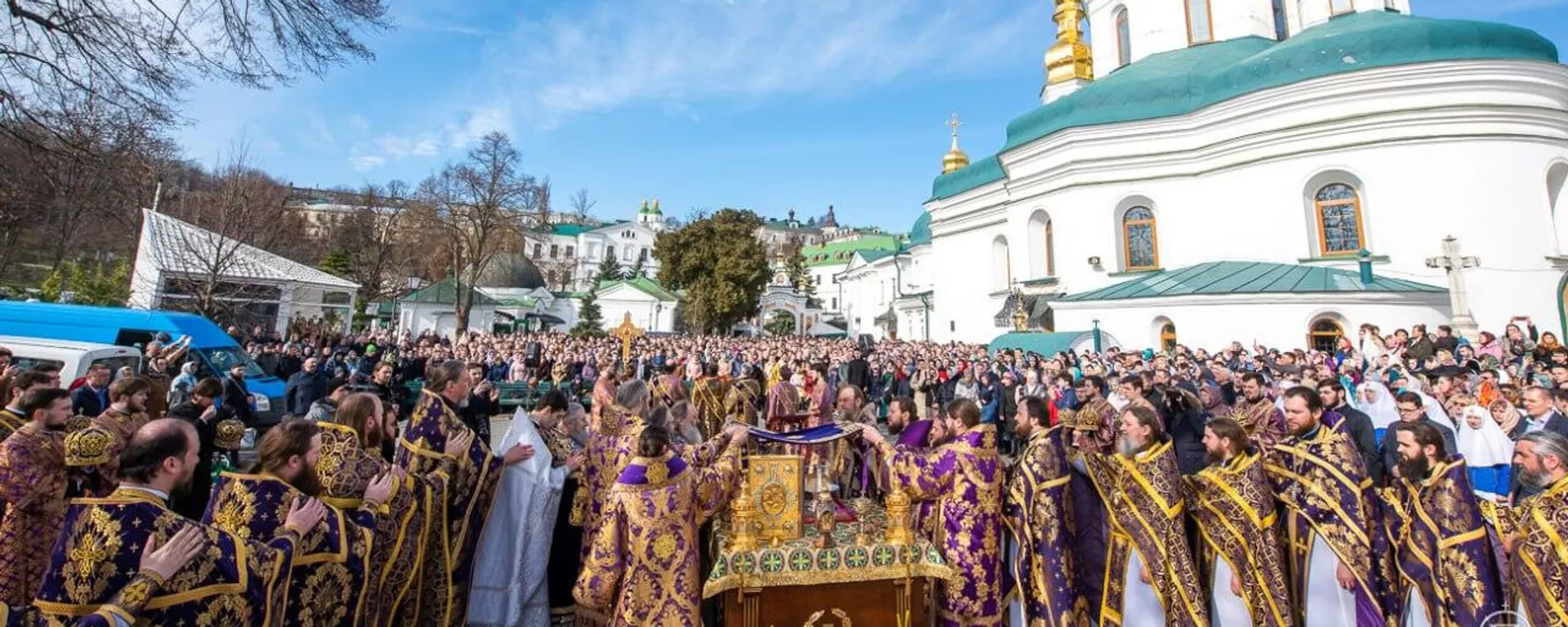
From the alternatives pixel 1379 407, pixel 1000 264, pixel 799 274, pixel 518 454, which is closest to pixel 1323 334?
pixel 1379 407

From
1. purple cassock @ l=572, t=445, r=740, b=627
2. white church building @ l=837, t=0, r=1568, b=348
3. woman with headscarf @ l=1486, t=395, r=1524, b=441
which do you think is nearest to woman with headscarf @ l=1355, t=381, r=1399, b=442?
woman with headscarf @ l=1486, t=395, r=1524, b=441

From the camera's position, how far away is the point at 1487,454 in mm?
5148

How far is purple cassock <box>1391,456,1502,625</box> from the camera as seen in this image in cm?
327

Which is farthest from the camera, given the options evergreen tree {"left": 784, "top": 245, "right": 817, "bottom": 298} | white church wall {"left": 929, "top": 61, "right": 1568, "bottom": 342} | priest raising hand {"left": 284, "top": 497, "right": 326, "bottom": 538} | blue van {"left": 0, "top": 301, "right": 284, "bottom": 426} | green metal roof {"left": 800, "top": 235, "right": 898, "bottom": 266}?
green metal roof {"left": 800, "top": 235, "right": 898, "bottom": 266}

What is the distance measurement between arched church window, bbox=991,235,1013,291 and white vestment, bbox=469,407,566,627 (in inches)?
1026

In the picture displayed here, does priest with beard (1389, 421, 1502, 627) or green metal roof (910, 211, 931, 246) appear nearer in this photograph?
priest with beard (1389, 421, 1502, 627)

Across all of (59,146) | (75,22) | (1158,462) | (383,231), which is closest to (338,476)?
(1158,462)

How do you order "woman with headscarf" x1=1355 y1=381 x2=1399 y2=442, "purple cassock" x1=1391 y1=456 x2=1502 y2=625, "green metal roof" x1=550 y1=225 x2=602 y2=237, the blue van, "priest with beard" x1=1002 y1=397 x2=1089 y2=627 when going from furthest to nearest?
1. "green metal roof" x1=550 y1=225 x2=602 y2=237
2. the blue van
3. "woman with headscarf" x1=1355 y1=381 x2=1399 y2=442
4. "priest with beard" x1=1002 y1=397 x2=1089 y2=627
5. "purple cassock" x1=1391 y1=456 x2=1502 y2=625

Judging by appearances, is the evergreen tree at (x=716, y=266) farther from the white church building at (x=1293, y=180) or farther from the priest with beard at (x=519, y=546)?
the priest with beard at (x=519, y=546)

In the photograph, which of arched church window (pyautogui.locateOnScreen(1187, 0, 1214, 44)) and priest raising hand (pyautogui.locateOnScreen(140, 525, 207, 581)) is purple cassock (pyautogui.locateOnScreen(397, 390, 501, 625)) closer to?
priest raising hand (pyautogui.locateOnScreen(140, 525, 207, 581))

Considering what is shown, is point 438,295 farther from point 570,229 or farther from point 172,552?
point 570,229

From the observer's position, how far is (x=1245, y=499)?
3.64 metres

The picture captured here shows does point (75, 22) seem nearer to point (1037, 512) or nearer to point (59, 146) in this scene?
point (59, 146)

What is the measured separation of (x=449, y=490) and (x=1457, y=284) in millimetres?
20277
